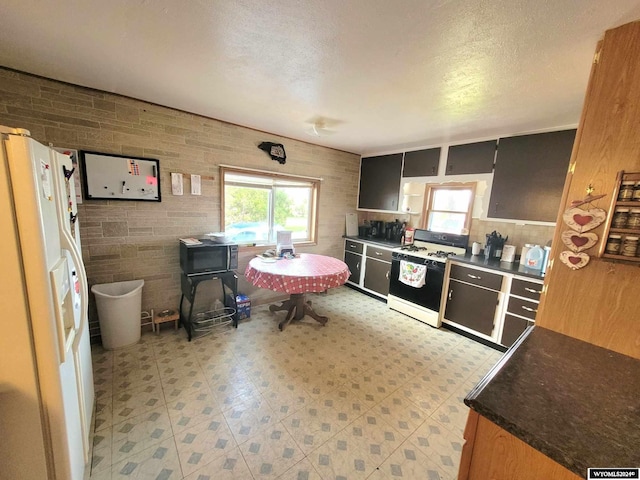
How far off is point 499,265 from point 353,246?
6.82 ft

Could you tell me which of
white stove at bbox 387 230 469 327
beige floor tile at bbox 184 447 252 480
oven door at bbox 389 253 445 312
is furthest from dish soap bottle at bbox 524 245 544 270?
beige floor tile at bbox 184 447 252 480

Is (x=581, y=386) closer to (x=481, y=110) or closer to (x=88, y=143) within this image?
(x=481, y=110)

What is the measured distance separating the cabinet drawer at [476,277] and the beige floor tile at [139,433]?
117 inches

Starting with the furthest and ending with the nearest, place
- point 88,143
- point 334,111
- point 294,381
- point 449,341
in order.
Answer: point 449,341, point 334,111, point 88,143, point 294,381

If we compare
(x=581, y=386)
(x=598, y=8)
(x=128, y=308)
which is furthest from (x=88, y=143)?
(x=581, y=386)

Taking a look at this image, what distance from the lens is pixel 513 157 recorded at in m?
2.68

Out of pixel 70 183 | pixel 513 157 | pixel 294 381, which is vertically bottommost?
pixel 294 381

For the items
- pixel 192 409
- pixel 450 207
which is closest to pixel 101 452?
pixel 192 409

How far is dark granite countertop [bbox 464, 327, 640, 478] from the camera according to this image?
0.64m

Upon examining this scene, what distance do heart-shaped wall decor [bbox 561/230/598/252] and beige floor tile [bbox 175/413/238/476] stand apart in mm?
2151

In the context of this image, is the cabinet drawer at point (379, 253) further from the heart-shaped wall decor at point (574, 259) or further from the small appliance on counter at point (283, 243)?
the heart-shaped wall decor at point (574, 259)

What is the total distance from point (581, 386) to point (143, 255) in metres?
3.25

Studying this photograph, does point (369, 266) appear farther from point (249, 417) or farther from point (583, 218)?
point (583, 218)

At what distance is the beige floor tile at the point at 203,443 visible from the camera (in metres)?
1.38
